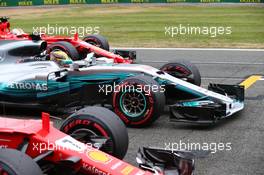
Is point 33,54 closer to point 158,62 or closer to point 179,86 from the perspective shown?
point 179,86

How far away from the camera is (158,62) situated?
15.2 m

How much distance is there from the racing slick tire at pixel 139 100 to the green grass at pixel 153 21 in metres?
10.3

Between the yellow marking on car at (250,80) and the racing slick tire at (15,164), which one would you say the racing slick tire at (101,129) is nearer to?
the racing slick tire at (15,164)

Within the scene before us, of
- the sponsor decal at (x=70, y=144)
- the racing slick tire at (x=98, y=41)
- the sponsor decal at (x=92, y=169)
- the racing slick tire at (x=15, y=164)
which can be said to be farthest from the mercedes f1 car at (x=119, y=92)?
the racing slick tire at (x=98, y=41)

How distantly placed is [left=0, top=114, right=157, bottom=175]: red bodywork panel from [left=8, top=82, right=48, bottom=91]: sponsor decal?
11.1 feet

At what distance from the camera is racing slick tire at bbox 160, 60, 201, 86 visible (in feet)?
31.9

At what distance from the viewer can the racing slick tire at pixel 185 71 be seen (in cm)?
972

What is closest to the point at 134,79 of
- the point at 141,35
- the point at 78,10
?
the point at 141,35

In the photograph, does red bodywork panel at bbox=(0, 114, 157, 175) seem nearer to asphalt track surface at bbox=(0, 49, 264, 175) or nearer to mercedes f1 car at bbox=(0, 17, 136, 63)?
asphalt track surface at bbox=(0, 49, 264, 175)

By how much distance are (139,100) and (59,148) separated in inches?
129

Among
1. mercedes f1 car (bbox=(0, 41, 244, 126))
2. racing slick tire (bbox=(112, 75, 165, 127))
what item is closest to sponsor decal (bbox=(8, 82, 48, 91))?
mercedes f1 car (bbox=(0, 41, 244, 126))

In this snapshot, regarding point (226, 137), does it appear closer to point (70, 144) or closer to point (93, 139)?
point (93, 139)

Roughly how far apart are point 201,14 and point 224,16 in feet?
4.84

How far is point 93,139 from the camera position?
5695 mm
